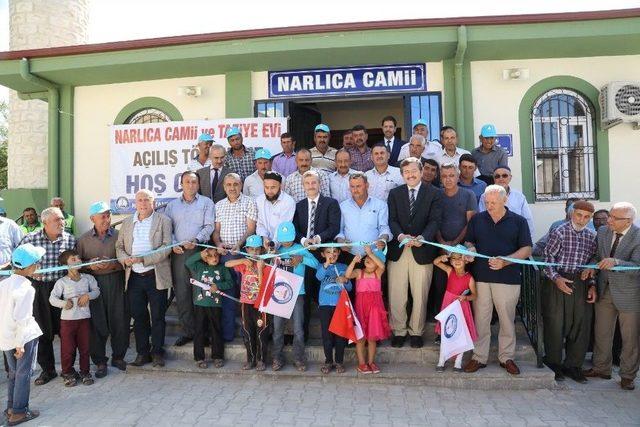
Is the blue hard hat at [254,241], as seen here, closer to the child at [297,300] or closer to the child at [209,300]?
the child at [297,300]

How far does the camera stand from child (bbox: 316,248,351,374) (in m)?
5.10

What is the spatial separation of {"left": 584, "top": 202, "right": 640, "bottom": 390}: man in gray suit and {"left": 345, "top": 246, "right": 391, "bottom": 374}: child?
2.06 metres

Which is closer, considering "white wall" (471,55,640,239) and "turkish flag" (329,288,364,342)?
"turkish flag" (329,288,364,342)

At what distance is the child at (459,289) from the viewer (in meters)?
5.03

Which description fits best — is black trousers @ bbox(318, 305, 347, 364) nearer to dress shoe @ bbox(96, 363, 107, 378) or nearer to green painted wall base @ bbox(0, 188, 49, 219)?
dress shoe @ bbox(96, 363, 107, 378)

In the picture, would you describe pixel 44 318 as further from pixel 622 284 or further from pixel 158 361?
pixel 622 284

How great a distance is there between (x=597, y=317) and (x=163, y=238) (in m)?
4.64

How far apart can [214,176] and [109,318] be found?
211 cm

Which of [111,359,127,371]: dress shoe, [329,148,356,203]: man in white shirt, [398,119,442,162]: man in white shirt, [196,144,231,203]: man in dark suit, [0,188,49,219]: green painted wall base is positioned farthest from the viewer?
[0,188,49,219]: green painted wall base

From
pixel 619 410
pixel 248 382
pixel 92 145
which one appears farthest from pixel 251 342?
pixel 92 145

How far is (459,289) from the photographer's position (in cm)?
508

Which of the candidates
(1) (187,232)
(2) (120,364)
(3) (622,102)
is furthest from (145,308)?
(3) (622,102)

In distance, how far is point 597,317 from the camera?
5.05m

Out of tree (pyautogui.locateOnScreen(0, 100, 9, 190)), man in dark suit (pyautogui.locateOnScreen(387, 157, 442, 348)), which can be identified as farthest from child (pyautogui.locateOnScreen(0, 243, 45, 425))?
tree (pyautogui.locateOnScreen(0, 100, 9, 190))
